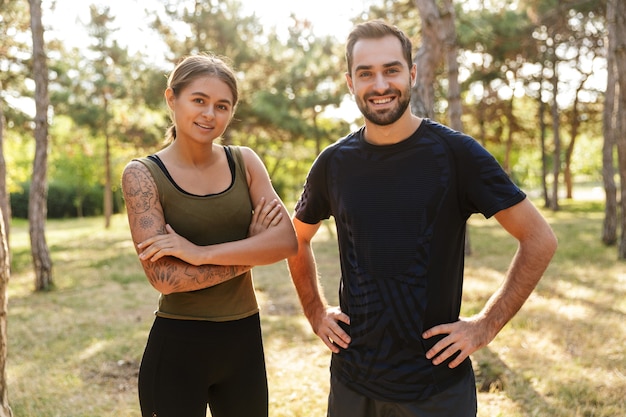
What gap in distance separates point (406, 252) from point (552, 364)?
14.1 feet

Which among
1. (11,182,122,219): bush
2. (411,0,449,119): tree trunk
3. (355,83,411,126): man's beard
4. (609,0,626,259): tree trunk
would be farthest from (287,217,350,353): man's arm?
(11,182,122,219): bush

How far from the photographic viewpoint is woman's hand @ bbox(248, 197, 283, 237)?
245cm

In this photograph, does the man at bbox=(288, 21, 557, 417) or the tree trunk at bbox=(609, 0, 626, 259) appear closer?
the man at bbox=(288, 21, 557, 417)

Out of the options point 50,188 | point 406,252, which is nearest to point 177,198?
point 406,252

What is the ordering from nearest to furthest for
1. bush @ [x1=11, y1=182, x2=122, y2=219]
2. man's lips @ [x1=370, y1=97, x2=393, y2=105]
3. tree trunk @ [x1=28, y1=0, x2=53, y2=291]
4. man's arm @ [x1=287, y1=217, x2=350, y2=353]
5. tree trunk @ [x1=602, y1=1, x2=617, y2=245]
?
man's lips @ [x1=370, y1=97, x2=393, y2=105]
man's arm @ [x1=287, y1=217, x2=350, y2=353]
tree trunk @ [x1=28, y1=0, x2=53, y2=291]
tree trunk @ [x1=602, y1=1, x2=617, y2=245]
bush @ [x1=11, y1=182, x2=122, y2=219]

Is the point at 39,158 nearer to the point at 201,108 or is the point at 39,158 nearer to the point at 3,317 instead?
the point at 3,317

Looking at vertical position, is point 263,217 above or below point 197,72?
below

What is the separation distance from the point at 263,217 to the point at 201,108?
0.55m

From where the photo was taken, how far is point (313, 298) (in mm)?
2488

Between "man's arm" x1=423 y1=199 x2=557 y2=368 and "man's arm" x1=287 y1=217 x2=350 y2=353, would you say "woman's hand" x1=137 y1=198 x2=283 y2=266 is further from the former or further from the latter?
"man's arm" x1=423 y1=199 x2=557 y2=368

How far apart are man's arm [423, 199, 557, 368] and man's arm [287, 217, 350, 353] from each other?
0.39 meters

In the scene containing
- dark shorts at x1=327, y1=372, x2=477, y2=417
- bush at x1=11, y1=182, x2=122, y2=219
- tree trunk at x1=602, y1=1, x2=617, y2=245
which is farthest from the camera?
bush at x1=11, y1=182, x2=122, y2=219

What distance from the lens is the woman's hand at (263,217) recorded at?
2445 mm

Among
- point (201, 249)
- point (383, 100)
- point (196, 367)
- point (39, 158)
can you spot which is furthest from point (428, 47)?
point (196, 367)
